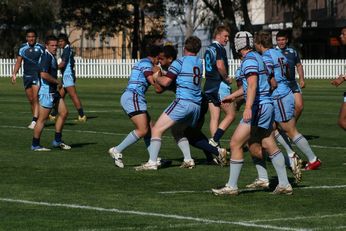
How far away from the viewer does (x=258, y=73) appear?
13336 mm

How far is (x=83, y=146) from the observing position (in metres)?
20.6

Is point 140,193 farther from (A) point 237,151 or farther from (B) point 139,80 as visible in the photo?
(B) point 139,80

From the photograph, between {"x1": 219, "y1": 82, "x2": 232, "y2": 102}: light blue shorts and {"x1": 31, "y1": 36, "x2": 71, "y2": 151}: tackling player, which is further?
{"x1": 31, "y1": 36, "x2": 71, "y2": 151}: tackling player

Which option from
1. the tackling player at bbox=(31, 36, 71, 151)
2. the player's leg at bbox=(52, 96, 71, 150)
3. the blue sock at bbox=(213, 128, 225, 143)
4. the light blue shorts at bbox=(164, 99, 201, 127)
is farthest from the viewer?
the player's leg at bbox=(52, 96, 71, 150)

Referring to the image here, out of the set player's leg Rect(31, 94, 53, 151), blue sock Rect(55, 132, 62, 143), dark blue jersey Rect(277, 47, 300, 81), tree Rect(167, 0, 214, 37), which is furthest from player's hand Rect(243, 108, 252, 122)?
tree Rect(167, 0, 214, 37)

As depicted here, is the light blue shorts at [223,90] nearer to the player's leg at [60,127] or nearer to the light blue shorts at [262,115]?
the player's leg at [60,127]

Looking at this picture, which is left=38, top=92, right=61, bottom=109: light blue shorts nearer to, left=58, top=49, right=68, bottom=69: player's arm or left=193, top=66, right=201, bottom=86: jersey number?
left=193, top=66, right=201, bottom=86: jersey number

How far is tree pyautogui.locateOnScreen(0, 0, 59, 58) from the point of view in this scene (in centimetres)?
7950

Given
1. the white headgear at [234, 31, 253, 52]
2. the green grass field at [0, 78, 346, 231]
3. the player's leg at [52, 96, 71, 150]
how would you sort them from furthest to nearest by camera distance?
1. the player's leg at [52, 96, 71, 150]
2. the white headgear at [234, 31, 253, 52]
3. the green grass field at [0, 78, 346, 231]

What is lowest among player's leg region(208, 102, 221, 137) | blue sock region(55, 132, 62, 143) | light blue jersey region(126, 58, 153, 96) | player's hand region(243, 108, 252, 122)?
blue sock region(55, 132, 62, 143)

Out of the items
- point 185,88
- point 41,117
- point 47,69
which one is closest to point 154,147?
point 185,88

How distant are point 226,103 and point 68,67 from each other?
1123cm

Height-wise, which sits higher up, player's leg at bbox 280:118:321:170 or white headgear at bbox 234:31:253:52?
white headgear at bbox 234:31:253:52

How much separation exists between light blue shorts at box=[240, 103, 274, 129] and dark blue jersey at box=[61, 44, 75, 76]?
44.9 ft
